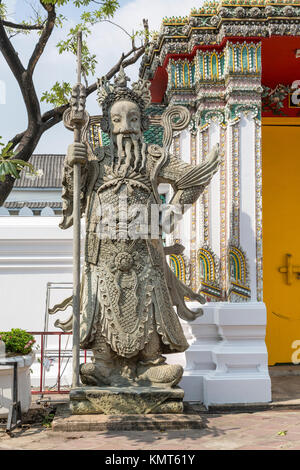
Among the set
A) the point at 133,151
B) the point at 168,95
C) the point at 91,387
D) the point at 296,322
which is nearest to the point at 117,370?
the point at 91,387

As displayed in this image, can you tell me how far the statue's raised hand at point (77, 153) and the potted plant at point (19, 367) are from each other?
1.65 meters

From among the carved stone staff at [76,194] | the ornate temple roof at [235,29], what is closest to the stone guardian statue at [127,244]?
the carved stone staff at [76,194]

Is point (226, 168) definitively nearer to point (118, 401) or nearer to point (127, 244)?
point (127, 244)

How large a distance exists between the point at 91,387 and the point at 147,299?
85cm

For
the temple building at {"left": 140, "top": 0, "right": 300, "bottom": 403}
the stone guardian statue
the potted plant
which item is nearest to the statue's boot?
the stone guardian statue

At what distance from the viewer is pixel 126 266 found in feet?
16.2

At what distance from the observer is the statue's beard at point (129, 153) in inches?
201

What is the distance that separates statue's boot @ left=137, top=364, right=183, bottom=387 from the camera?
16.0 feet

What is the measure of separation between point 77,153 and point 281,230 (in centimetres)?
406

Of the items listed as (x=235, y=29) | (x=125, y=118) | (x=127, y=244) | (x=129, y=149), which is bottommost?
(x=127, y=244)

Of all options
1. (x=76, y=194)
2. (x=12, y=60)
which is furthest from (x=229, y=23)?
(x=76, y=194)

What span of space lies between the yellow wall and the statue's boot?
3.26 metres

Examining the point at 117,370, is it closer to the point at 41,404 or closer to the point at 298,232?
the point at 41,404

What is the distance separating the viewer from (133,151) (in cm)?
515
